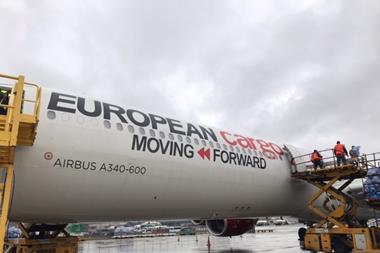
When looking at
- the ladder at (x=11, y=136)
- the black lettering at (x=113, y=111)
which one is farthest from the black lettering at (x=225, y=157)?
the ladder at (x=11, y=136)

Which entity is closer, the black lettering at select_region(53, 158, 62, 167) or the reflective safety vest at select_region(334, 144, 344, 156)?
the black lettering at select_region(53, 158, 62, 167)

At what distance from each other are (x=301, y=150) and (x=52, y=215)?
34.4ft

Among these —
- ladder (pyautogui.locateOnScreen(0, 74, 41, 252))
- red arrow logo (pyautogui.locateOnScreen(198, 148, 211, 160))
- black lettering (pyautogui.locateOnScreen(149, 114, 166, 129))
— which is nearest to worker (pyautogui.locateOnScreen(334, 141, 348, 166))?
red arrow logo (pyautogui.locateOnScreen(198, 148, 211, 160))

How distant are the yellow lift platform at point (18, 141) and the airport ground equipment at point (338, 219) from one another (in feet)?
25.0

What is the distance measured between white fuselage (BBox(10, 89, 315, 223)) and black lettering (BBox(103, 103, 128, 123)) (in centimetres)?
3

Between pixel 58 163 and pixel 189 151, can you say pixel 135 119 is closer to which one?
pixel 189 151

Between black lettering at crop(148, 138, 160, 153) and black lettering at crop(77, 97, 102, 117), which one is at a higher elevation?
black lettering at crop(77, 97, 102, 117)

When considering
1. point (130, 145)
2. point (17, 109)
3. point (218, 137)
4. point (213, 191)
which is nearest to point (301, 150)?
point (218, 137)

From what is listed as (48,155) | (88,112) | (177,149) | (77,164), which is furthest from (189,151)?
(48,155)

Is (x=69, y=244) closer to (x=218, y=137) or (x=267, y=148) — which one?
(x=218, y=137)

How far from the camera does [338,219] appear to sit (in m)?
12.0

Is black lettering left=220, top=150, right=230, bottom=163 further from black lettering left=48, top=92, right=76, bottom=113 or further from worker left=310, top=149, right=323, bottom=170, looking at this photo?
black lettering left=48, top=92, right=76, bottom=113

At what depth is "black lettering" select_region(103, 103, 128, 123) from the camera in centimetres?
851

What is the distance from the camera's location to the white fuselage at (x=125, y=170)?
7258 mm
